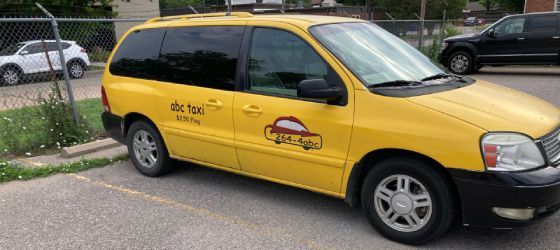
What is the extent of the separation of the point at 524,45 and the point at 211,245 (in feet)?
42.3

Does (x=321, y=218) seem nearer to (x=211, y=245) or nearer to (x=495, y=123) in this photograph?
(x=211, y=245)

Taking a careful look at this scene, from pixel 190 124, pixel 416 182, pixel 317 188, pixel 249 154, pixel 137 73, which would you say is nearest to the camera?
pixel 416 182

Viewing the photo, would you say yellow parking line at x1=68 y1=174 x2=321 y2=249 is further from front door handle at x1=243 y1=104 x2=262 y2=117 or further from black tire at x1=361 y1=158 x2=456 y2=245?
front door handle at x1=243 y1=104 x2=262 y2=117

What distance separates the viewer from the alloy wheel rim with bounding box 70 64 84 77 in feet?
53.7

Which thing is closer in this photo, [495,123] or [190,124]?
[495,123]

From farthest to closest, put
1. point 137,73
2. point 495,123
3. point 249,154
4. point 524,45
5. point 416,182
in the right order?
1. point 524,45
2. point 137,73
3. point 249,154
4. point 416,182
5. point 495,123

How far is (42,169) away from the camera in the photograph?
5.61 metres

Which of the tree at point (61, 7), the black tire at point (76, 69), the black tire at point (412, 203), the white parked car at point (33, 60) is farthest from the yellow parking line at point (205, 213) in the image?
the tree at point (61, 7)

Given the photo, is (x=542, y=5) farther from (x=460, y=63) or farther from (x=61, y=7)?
(x=61, y=7)

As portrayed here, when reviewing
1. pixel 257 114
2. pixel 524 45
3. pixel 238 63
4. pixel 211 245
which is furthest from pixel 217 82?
pixel 524 45

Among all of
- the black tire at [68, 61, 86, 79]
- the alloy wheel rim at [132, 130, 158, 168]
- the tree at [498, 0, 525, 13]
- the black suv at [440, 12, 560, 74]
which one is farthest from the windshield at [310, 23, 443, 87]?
the tree at [498, 0, 525, 13]

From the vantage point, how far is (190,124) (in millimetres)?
4715

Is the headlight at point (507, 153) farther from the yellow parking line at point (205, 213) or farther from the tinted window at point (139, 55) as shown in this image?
the tinted window at point (139, 55)

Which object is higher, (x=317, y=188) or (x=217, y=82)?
(x=217, y=82)
